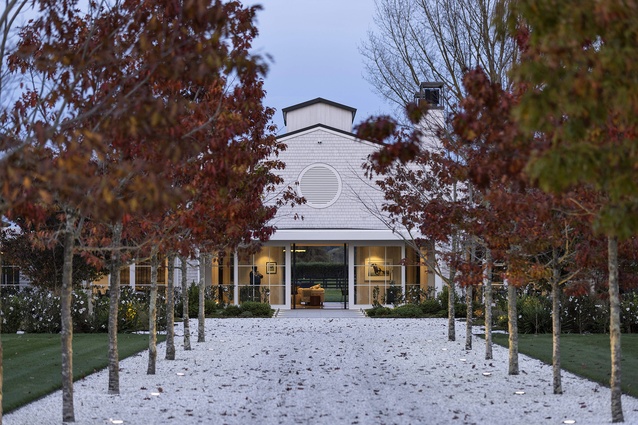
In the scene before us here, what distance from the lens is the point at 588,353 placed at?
1603 cm

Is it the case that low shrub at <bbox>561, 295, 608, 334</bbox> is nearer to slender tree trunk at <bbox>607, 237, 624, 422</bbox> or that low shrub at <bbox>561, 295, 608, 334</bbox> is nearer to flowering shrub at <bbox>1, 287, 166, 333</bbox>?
flowering shrub at <bbox>1, 287, 166, 333</bbox>

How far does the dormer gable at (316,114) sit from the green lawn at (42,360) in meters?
18.8

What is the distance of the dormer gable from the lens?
37.7 meters

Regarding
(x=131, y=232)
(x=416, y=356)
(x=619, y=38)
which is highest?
(x=619, y=38)

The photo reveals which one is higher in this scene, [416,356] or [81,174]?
[81,174]

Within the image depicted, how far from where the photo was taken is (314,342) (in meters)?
19.1

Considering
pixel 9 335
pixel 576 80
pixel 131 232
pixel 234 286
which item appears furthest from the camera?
pixel 234 286

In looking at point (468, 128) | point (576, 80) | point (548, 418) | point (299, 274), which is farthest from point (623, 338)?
point (299, 274)

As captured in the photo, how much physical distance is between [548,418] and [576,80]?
216 inches

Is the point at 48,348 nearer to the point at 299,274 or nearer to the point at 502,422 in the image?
the point at 502,422

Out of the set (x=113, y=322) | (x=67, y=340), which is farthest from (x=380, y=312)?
(x=67, y=340)

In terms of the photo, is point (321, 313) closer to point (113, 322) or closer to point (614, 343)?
point (113, 322)

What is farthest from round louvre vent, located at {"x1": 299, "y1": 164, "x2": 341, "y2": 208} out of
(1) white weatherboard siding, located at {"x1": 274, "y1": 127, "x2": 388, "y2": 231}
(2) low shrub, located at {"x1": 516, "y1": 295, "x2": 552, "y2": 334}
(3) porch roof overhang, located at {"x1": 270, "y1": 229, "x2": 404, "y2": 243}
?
(2) low shrub, located at {"x1": 516, "y1": 295, "x2": 552, "y2": 334}

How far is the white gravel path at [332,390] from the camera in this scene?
9430 mm
